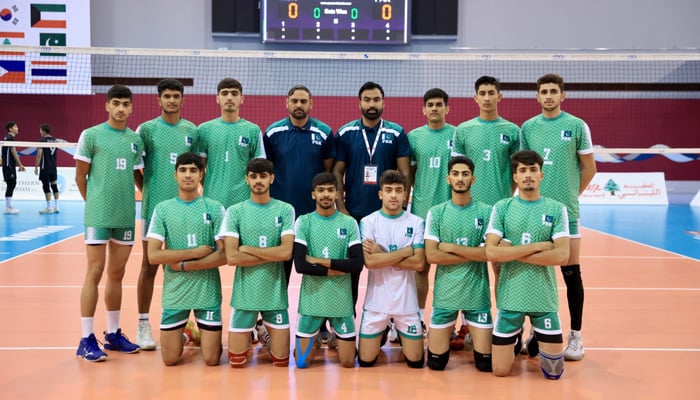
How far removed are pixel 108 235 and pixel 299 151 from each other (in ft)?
6.09

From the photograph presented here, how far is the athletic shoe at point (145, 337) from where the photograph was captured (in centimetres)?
581

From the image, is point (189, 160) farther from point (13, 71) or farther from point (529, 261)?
point (13, 71)

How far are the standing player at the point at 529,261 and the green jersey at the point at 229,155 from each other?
2318 millimetres

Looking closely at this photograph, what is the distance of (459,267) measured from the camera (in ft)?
17.9

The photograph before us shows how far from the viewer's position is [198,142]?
20.2 feet

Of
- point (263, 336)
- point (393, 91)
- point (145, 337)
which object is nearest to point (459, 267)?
point (263, 336)

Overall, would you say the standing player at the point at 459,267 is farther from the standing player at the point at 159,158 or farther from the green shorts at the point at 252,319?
the standing player at the point at 159,158

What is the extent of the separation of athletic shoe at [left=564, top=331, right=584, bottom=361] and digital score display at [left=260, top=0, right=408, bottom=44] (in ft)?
53.8

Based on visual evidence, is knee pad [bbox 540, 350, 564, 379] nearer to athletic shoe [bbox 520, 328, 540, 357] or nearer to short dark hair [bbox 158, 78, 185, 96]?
athletic shoe [bbox 520, 328, 540, 357]

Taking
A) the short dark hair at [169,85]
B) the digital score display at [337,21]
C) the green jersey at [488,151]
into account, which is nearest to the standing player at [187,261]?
the short dark hair at [169,85]

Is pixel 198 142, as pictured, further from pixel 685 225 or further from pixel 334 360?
pixel 685 225

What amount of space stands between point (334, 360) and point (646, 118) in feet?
70.8

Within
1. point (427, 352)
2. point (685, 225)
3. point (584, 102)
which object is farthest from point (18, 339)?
point (584, 102)

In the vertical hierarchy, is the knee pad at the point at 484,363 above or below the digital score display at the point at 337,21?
below
